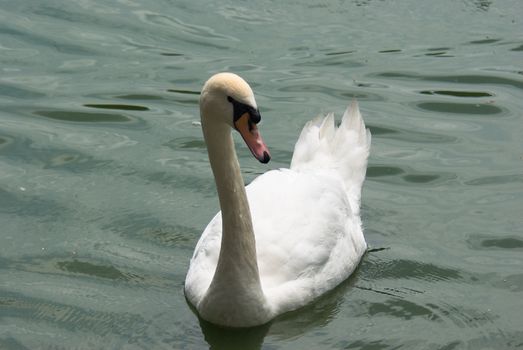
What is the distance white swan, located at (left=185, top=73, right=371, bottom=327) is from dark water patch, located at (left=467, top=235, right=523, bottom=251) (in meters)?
0.76

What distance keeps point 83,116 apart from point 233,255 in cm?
393

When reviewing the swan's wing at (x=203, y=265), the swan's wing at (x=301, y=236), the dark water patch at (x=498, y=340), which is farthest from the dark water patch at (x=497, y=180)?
the swan's wing at (x=203, y=265)

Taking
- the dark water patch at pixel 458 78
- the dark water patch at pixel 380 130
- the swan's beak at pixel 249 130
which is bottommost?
the dark water patch at pixel 380 130

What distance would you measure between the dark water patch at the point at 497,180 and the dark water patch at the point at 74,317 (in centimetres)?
320

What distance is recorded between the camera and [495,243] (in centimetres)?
785

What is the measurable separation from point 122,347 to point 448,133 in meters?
4.38

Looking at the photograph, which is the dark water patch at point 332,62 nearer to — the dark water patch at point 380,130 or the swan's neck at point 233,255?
the dark water patch at point 380,130

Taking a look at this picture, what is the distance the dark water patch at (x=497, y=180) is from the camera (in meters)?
8.84

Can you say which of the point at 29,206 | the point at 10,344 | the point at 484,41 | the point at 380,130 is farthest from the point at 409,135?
the point at 10,344

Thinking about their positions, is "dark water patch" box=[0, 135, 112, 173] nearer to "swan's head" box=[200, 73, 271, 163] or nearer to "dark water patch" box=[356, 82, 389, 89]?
"dark water patch" box=[356, 82, 389, 89]

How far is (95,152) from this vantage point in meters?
9.30

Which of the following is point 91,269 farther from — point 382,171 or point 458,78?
point 458,78

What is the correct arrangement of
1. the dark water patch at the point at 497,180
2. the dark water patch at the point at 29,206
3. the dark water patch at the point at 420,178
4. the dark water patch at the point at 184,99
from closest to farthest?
the dark water patch at the point at 29,206 → the dark water patch at the point at 497,180 → the dark water patch at the point at 420,178 → the dark water patch at the point at 184,99

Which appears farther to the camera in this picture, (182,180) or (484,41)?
(484,41)
